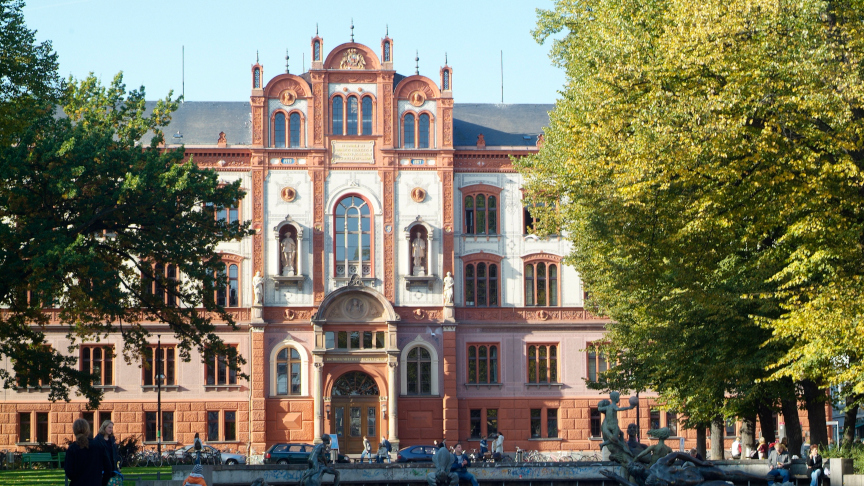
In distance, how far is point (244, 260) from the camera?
51781 mm

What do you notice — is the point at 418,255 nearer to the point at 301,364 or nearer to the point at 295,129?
the point at 301,364

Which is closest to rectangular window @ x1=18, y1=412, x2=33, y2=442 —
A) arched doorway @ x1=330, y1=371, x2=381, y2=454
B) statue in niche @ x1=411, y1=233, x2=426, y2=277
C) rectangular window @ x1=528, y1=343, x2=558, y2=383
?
arched doorway @ x1=330, y1=371, x2=381, y2=454

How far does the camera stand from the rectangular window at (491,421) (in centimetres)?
5172

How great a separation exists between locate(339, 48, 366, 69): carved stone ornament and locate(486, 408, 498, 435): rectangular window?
17.6 meters

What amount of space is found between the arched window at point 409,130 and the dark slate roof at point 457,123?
105 inches

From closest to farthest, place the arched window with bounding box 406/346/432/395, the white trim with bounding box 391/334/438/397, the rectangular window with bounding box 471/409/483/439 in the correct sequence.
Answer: the white trim with bounding box 391/334/438/397
the arched window with bounding box 406/346/432/395
the rectangular window with bounding box 471/409/483/439

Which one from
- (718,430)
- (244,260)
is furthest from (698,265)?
(244,260)

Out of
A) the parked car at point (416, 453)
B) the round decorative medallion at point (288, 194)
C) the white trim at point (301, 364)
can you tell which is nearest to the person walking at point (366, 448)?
the parked car at point (416, 453)

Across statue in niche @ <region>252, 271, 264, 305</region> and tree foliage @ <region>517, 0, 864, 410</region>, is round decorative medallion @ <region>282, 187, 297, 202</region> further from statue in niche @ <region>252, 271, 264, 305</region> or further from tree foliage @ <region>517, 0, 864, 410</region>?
tree foliage @ <region>517, 0, 864, 410</region>

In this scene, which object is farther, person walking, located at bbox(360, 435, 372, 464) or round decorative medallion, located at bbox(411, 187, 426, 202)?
round decorative medallion, located at bbox(411, 187, 426, 202)

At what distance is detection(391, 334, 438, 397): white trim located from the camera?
50906mm

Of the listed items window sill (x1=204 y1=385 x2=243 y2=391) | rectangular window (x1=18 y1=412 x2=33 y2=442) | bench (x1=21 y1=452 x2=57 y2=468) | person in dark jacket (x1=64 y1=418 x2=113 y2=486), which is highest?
person in dark jacket (x1=64 y1=418 x2=113 y2=486)

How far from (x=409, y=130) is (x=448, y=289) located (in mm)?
7945

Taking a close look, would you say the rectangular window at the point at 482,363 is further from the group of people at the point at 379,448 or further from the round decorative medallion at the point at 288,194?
the round decorative medallion at the point at 288,194
